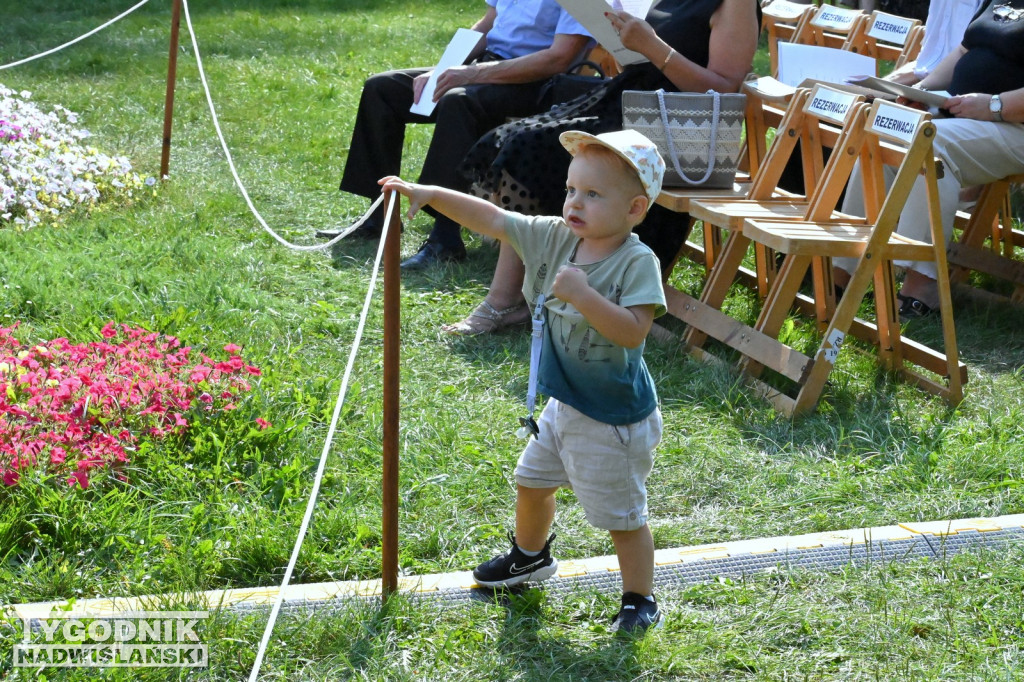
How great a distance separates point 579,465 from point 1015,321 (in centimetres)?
325

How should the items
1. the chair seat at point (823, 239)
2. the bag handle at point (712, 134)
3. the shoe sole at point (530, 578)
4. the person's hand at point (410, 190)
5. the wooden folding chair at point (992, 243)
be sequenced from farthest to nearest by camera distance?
the wooden folding chair at point (992, 243) → the bag handle at point (712, 134) → the chair seat at point (823, 239) → the shoe sole at point (530, 578) → the person's hand at point (410, 190)

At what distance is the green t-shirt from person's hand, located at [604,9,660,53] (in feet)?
7.55

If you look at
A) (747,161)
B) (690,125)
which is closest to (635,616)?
(690,125)

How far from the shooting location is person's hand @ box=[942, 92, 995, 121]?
4.94m

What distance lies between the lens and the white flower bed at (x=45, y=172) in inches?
238

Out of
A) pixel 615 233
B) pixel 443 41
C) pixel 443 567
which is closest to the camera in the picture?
pixel 615 233

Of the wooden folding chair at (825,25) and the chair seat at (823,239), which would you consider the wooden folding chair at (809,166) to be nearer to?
the chair seat at (823,239)

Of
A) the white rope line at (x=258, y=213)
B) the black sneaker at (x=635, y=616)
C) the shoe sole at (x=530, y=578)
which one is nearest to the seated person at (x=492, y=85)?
the white rope line at (x=258, y=213)

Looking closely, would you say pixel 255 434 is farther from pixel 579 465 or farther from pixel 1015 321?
pixel 1015 321

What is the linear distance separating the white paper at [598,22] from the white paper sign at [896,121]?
1.20 m

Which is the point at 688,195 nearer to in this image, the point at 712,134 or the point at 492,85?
the point at 712,134

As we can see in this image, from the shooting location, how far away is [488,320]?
491 cm

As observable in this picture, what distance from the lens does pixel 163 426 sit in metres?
3.50

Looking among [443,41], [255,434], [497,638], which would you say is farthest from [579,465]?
[443,41]
